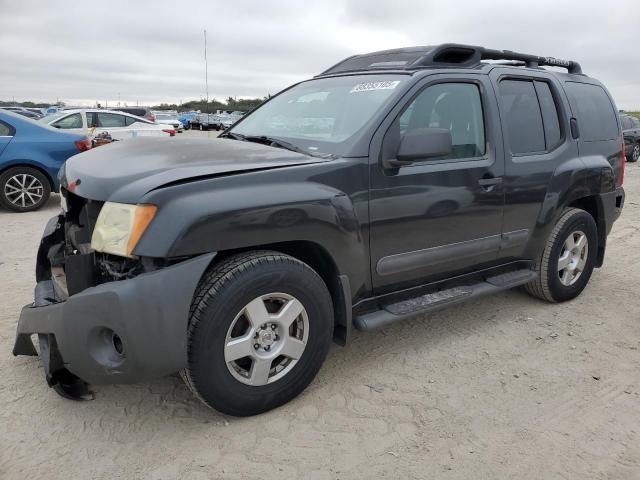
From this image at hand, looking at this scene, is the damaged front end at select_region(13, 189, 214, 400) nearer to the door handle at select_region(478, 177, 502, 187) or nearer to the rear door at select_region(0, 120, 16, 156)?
the door handle at select_region(478, 177, 502, 187)

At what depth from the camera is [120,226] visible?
2316 mm

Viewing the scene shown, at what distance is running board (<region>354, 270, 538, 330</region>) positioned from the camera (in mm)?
3029

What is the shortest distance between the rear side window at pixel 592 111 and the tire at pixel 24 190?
693cm

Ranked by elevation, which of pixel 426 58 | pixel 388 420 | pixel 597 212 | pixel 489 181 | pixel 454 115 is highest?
pixel 426 58

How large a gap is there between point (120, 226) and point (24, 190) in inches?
242

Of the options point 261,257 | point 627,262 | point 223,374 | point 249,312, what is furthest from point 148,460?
point 627,262

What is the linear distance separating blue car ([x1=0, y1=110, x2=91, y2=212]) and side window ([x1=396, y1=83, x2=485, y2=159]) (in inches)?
223

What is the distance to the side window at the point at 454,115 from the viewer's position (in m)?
3.22

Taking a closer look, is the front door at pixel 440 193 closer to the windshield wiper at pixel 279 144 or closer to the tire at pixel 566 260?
the windshield wiper at pixel 279 144

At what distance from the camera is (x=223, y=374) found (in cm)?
248

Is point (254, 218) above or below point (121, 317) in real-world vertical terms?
above

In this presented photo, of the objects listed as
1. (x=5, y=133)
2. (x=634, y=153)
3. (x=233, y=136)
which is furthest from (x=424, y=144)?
(x=634, y=153)

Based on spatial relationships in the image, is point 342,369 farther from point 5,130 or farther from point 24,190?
point 5,130

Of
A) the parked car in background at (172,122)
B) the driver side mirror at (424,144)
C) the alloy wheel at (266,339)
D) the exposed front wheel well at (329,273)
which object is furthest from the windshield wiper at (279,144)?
the parked car in background at (172,122)
